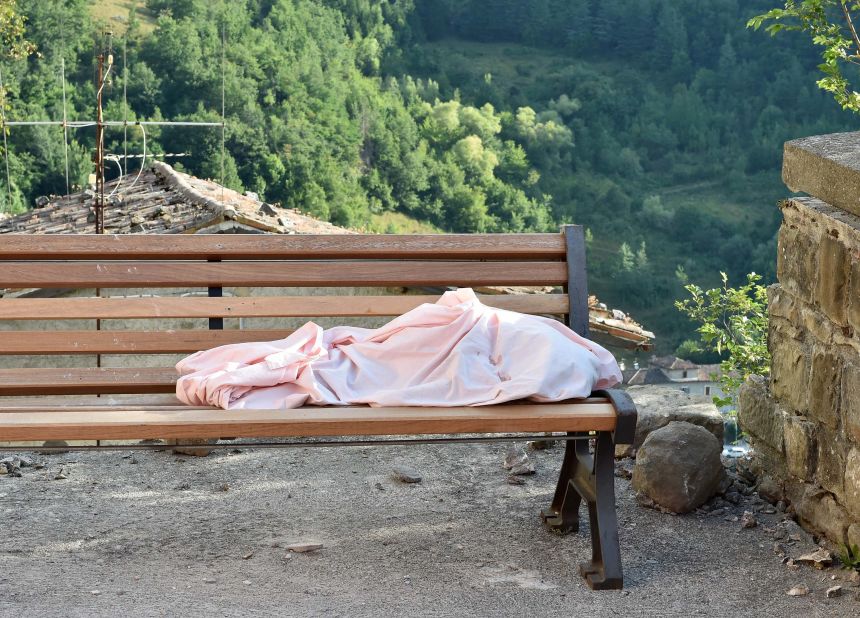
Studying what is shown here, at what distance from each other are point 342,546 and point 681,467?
992mm

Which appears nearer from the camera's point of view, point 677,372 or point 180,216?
point 180,216

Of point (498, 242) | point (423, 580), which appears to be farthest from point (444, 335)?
point (423, 580)

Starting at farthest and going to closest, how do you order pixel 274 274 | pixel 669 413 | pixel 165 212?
pixel 165 212 < pixel 669 413 < pixel 274 274

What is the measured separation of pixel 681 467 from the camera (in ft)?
10.4

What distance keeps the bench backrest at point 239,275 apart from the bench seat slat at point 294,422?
48 centimetres

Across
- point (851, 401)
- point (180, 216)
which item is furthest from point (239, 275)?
point (180, 216)

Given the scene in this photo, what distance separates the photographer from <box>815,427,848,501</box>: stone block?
9.16 ft

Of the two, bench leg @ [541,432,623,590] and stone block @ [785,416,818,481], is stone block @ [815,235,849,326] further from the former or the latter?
bench leg @ [541,432,623,590]

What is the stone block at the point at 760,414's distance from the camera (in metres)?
3.17

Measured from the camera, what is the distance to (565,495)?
9.95 ft

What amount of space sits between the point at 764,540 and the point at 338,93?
1635 inches

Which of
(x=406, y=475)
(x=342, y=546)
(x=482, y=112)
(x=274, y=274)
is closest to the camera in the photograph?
(x=342, y=546)

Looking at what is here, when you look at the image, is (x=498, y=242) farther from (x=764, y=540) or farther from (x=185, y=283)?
(x=764, y=540)

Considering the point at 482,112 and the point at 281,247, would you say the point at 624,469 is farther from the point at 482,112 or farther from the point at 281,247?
the point at 482,112
